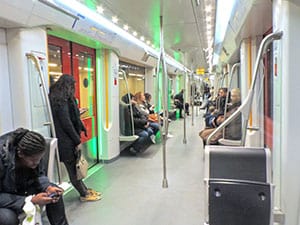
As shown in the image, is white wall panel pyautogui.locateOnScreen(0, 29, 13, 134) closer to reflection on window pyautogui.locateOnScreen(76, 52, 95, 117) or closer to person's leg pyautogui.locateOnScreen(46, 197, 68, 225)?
person's leg pyautogui.locateOnScreen(46, 197, 68, 225)

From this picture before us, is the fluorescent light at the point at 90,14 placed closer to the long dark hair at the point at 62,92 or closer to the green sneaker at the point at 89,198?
the long dark hair at the point at 62,92

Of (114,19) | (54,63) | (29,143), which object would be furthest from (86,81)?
Answer: (29,143)

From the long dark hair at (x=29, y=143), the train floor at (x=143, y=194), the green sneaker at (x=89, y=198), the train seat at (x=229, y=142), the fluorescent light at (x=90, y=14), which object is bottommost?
the train floor at (x=143, y=194)

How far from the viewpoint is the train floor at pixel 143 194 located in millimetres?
3123

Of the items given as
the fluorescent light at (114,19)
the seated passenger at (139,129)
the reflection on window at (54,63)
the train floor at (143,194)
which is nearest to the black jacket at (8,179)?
the train floor at (143,194)

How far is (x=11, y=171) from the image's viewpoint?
7.06 feet

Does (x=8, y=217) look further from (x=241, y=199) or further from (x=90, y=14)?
(x=90, y=14)

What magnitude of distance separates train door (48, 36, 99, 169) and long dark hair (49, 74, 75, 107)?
0.62m

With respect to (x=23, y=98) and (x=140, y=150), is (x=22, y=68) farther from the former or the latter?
(x=140, y=150)

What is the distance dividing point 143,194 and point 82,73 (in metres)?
2.18

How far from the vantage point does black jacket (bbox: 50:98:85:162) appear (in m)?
3.25

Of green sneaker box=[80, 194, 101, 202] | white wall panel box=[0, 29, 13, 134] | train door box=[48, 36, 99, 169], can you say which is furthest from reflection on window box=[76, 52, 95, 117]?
white wall panel box=[0, 29, 13, 134]

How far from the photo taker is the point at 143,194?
3.79 m

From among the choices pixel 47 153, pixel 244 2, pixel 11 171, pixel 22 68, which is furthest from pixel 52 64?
pixel 244 2
